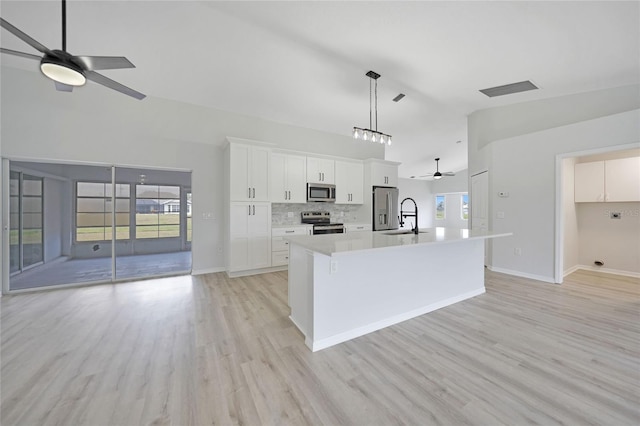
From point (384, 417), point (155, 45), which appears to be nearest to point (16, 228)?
point (155, 45)

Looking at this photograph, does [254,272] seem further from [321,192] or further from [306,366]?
[306,366]

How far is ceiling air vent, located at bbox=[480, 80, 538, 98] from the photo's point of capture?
3.57 metres

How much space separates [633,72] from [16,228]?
9.11 meters

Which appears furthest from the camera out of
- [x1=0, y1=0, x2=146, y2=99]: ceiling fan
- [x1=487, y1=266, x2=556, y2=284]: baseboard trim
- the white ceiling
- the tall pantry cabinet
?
the tall pantry cabinet

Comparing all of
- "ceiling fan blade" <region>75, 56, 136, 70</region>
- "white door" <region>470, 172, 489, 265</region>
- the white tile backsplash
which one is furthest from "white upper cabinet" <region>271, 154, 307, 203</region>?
"white door" <region>470, 172, 489, 265</region>

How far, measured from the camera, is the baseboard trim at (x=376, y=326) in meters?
2.07

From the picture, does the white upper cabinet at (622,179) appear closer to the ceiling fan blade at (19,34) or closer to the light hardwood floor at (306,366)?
the light hardwood floor at (306,366)

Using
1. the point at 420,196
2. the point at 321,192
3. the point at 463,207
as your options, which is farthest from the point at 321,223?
the point at 463,207

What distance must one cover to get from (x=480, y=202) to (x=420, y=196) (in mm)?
6190

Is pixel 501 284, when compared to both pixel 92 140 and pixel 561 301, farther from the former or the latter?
pixel 92 140

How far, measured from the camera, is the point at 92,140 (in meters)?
3.76

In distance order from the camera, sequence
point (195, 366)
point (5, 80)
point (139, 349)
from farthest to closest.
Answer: point (5, 80) → point (139, 349) → point (195, 366)

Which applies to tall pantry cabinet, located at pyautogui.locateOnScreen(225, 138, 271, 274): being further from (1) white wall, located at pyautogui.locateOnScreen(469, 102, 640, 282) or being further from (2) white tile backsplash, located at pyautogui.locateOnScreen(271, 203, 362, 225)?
(1) white wall, located at pyautogui.locateOnScreen(469, 102, 640, 282)

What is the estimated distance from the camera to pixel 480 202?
4977mm
